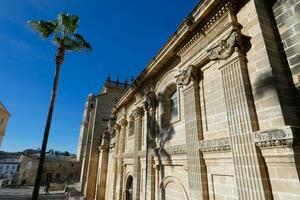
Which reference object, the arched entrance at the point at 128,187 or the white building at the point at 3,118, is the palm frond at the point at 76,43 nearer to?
the arched entrance at the point at 128,187

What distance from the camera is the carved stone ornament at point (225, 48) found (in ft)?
16.2

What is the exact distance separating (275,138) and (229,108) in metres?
1.40

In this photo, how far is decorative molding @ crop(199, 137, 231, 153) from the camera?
5109 mm

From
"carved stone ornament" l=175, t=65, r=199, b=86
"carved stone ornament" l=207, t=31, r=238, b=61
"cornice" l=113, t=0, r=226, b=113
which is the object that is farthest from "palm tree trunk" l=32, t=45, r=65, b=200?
"carved stone ornament" l=207, t=31, r=238, b=61

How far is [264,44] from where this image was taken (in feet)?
14.3

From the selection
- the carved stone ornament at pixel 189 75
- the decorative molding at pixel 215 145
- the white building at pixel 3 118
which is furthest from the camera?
the white building at pixel 3 118

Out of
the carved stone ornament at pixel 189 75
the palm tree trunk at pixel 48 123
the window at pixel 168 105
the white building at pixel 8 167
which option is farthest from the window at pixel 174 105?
the white building at pixel 8 167

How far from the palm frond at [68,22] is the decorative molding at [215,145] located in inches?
387

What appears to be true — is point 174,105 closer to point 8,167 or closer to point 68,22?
point 68,22

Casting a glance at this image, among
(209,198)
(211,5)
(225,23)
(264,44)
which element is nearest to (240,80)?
(264,44)

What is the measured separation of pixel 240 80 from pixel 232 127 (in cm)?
123

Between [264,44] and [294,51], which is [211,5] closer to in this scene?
[264,44]

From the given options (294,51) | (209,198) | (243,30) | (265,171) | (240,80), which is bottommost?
(209,198)

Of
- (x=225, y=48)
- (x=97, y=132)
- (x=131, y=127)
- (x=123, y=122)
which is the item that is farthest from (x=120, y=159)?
(x=225, y=48)
